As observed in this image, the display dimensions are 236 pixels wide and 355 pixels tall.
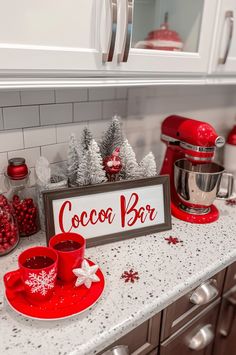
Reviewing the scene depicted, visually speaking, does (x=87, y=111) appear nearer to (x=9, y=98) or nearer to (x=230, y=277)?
(x=9, y=98)

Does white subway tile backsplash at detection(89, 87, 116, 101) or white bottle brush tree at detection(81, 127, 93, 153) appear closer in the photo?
white bottle brush tree at detection(81, 127, 93, 153)

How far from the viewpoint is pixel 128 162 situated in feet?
3.21

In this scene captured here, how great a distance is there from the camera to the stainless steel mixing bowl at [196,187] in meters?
1.03

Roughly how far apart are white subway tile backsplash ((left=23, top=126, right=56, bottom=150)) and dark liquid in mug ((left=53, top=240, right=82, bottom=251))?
388 mm

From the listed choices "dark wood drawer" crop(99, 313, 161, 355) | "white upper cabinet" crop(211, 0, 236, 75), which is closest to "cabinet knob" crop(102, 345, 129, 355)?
"dark wood drawer" crop(99, 313, 161, 355)

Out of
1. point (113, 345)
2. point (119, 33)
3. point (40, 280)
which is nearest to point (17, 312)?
point (40, 280)

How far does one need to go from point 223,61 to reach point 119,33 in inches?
17.3

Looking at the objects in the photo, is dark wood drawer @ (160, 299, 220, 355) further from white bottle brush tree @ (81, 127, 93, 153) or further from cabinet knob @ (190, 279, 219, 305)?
white bottle brush tree @ (81, 127, 93, 153)

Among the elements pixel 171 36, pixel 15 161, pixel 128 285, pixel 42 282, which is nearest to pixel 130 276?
pixel 128 285

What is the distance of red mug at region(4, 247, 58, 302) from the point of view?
658mm

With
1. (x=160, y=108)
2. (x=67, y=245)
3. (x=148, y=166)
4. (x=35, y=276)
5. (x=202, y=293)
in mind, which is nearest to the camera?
(x=35, y=276)

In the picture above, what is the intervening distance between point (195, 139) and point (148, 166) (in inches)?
7.0

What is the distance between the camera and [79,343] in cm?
62

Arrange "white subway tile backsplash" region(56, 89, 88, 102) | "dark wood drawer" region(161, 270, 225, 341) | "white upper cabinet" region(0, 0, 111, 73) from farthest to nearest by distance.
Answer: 1. "white subway tile backsplash" region(56, 89, 88, 102)
2. "dark wood drawer" region(161, 270, 225, 341)
3. "white upper cabinet" region(0, 0, 111, 73)
